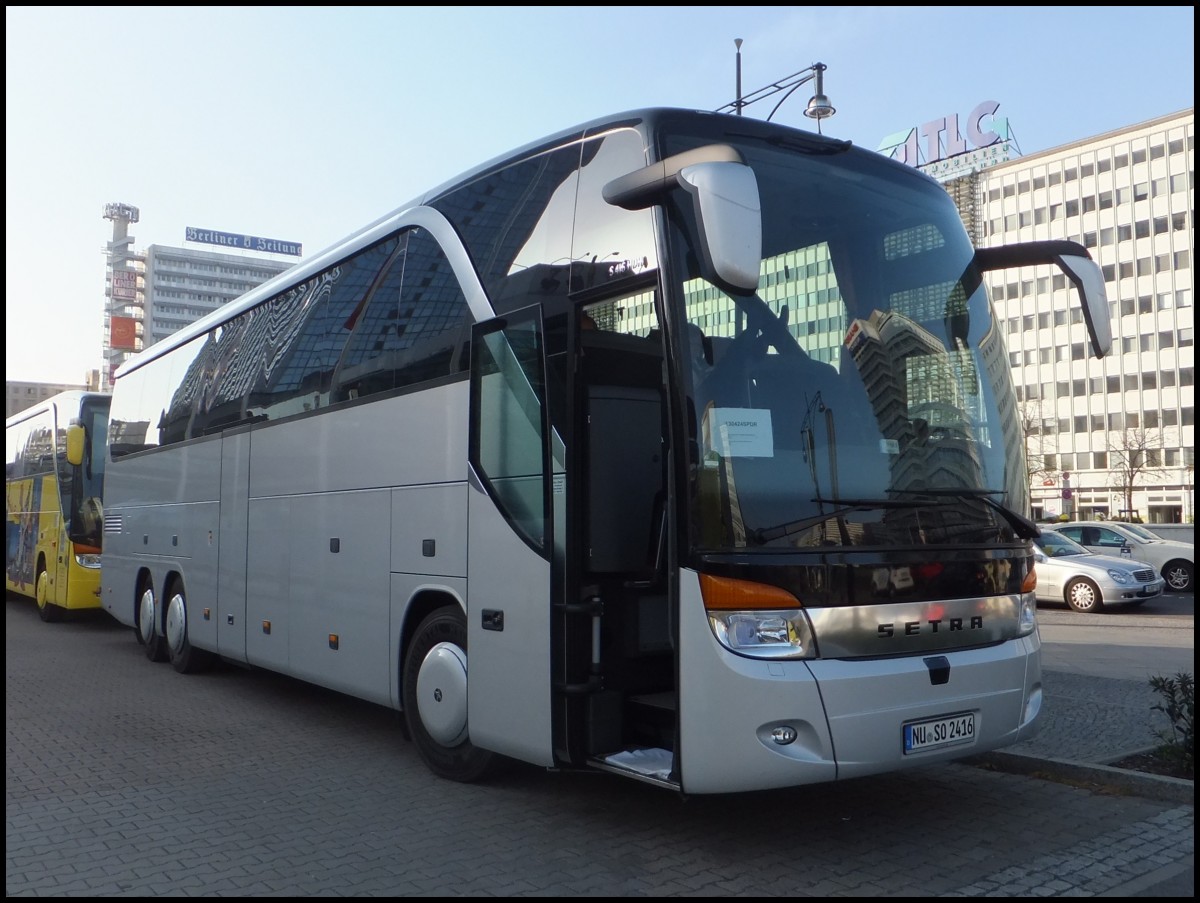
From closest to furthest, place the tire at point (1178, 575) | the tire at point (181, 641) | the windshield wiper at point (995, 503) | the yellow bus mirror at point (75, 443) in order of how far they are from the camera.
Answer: the windshield wiper at point (995, 503) < the tire at point (181, 641) < the yellow bus mirror at point (75, 443) < the tire at point (1178, 575)

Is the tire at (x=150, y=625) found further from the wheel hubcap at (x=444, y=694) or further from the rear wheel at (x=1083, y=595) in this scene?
the rear wheel at (x=1083, y=595)

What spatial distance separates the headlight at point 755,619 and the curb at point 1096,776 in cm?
268

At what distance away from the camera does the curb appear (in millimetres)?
6219

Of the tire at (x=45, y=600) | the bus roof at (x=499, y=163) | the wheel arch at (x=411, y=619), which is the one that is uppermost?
the bus roof at (x=499, y=163)

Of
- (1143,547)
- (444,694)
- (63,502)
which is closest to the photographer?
(444,694)

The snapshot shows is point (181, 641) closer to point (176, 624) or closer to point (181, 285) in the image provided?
point (176, 624)

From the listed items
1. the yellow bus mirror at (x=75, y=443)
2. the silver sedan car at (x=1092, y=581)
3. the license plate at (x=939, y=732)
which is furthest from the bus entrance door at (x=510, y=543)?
the silver sedan car at (x=1092, y=581)

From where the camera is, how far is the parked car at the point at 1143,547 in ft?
80.6

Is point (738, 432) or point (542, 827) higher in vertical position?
point (738, 432)

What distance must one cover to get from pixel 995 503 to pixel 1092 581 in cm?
1615

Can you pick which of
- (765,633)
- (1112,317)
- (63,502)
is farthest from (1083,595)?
(1112,317)

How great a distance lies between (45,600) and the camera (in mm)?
19453

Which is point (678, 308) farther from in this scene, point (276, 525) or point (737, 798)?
point (276, 525)

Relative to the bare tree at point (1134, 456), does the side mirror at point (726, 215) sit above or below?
below
